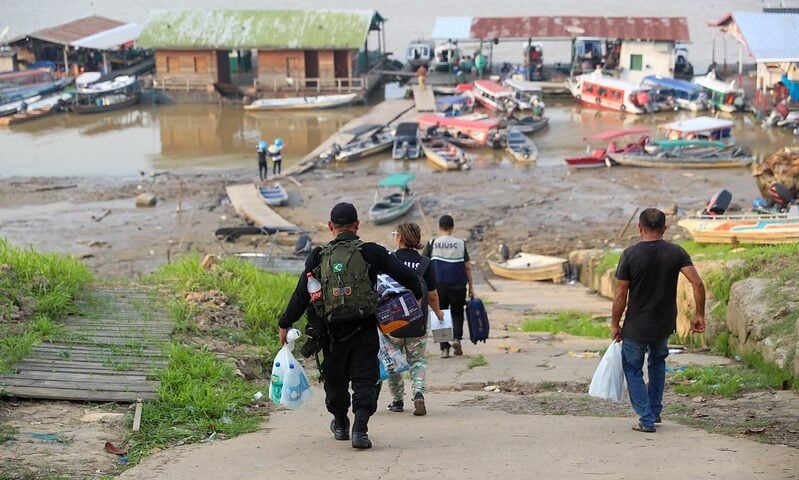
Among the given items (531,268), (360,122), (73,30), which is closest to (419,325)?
(531,268)

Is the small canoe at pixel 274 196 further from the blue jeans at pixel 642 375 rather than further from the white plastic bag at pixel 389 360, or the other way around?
the blue jeans at pixel 642 375

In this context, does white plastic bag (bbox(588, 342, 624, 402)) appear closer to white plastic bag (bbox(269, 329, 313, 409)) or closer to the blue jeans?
the blue jeans

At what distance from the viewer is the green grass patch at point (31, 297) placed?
8.62 meters

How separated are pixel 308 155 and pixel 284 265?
55.3 feet

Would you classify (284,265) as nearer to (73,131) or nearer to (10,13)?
(73,131)

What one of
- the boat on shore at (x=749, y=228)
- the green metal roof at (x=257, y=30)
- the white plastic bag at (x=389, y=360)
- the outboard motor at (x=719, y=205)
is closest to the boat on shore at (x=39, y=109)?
the green metal roof at (x=257, y=30)

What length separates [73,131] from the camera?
42969 millimetres

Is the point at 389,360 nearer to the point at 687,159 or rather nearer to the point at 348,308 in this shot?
the point at 348,308

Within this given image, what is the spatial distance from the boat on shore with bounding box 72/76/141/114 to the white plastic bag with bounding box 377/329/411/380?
4127 cm

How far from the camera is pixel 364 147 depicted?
3603 cm

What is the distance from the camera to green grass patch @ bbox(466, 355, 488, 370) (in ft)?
34.1

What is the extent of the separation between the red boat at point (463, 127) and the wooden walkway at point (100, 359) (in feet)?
88.4

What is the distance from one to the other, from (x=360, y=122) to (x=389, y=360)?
3494 cm

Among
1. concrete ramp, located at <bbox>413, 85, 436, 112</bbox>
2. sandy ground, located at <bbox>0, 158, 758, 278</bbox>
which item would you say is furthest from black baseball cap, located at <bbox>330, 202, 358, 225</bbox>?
concrete ramp, located at <bbox>413, 85, 436, 112</bbox>
